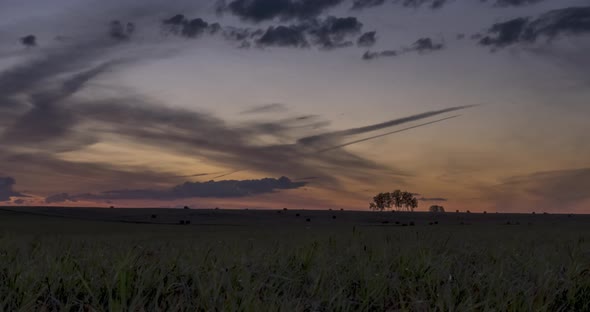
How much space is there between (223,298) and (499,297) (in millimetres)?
2683

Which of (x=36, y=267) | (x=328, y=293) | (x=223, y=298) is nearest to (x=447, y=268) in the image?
(x=328, y=293)

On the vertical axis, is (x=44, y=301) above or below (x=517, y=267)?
below

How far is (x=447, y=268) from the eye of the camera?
7152 mm

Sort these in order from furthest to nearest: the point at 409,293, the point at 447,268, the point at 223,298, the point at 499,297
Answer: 1. the point at 447,268
2. the point at 409,293
3. the point at 499,297
4. the point at 223,298

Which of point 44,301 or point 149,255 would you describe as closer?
point 44,301

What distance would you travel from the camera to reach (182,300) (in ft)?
18.1

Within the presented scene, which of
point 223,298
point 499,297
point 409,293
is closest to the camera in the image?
point 223,298

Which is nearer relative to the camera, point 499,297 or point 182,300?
point 182,300

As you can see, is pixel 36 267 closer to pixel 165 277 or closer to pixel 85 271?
pixel 85 271

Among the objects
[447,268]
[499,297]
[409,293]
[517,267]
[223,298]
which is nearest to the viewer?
[223,298]

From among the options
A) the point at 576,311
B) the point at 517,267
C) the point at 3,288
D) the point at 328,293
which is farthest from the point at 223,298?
the point at 517,267

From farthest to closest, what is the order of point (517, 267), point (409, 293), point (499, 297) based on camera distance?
1. point (517, 267)
2. point (409, 293)
3. point (499, 297)

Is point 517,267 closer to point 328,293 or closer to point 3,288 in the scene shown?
point 328,293

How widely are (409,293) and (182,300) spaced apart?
7.73 ft
